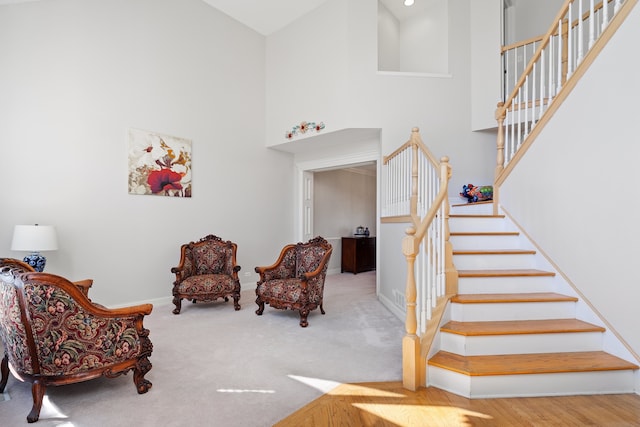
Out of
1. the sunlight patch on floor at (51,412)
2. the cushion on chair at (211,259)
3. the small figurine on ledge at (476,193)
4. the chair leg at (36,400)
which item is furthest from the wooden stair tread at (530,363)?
the cushion on chair at (211,259)

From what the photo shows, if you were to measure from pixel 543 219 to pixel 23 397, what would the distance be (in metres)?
4.52

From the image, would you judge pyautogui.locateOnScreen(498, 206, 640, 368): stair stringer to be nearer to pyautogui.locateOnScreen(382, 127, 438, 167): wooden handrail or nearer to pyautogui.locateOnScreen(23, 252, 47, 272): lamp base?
pyautogui.locateOnScreen(382, 127, 438, 167): wooden handrail

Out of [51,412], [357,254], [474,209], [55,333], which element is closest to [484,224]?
[474,209]

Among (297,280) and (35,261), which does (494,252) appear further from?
(35,261)

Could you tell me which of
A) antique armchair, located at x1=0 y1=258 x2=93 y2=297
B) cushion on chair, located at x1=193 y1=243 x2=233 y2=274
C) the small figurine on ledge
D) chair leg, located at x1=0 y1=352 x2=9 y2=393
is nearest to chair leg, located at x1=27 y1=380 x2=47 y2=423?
chair leg, located at x1=0 y1=352 x2=9 y2=393

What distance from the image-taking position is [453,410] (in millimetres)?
2143

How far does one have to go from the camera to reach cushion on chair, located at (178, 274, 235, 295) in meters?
4.53

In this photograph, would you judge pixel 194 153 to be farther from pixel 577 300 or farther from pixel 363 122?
pixel 577 300

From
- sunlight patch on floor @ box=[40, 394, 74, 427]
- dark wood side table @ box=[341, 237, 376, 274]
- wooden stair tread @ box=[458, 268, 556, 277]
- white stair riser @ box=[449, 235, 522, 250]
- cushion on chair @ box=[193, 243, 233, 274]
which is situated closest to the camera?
sunlight patch on floor @ box=[40, 394, 74, 427]

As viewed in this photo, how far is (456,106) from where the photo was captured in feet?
18.1

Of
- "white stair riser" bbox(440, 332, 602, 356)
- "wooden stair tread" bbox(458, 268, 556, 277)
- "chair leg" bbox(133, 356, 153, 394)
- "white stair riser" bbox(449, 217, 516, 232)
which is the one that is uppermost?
"white stair riser" bbox(449, 217, 516, 232)

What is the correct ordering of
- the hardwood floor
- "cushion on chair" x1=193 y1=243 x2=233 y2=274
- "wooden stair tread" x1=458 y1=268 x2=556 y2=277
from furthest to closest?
1. "cushion on chair" x1=193 y1=243 x2=233 y2=274
2. "wooden stair tread" x1=458 y1=268 x2=556 y2=277
3. the hardwood floor

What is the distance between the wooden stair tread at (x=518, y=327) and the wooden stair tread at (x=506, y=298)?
0.53 feet

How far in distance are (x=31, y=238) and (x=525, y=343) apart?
15.0 feet
